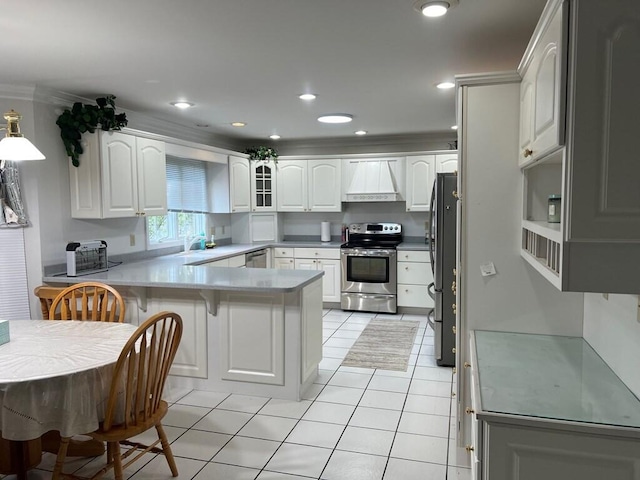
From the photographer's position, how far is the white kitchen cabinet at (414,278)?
19.5ft

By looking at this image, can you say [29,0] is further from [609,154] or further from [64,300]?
[609,154]

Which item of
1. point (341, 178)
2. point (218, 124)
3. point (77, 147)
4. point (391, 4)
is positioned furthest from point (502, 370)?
point (341, 178)

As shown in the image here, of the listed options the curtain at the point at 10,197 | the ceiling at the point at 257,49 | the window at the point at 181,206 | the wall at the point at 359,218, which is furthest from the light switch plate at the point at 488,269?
the wall at the point at 359,218

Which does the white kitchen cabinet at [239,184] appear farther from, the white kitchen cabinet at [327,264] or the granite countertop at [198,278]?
the granite countertop at [198,278]

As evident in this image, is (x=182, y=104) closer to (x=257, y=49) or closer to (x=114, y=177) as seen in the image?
(x=114, y=177)

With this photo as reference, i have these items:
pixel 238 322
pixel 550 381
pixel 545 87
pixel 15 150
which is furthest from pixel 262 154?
pixel 550 381

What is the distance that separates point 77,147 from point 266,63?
182 cm

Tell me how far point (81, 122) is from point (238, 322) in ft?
6.57

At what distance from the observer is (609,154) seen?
1.43m

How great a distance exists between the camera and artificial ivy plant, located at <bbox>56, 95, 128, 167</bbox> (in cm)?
376

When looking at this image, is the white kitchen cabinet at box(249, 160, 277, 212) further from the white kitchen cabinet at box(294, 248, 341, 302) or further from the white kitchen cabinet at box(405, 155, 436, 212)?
the white kitchen cabinet at box(405, 155, 436, 212)

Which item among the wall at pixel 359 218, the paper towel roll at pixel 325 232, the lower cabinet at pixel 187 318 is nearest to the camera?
the lower cabinet at pixel 187 318

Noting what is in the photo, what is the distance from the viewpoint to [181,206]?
223 inches

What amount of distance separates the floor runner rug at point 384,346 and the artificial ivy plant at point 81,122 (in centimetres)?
285
